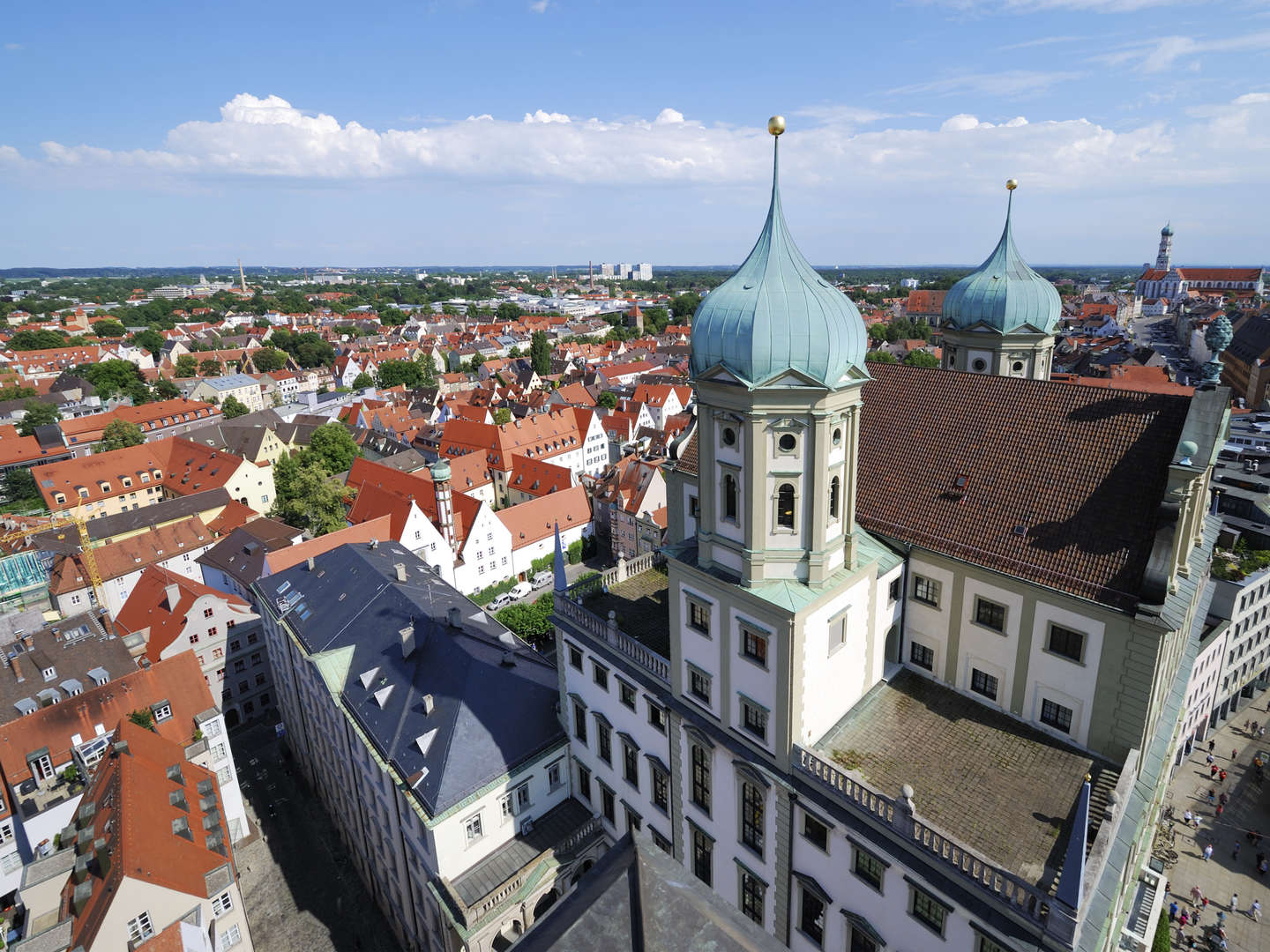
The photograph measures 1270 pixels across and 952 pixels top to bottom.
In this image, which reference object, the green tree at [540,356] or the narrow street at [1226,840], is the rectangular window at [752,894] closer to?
the narrow street at [1226,840]

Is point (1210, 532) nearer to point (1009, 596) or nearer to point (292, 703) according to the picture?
point (1009, 596)

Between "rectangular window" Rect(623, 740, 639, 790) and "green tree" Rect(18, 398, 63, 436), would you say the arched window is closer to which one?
"rectangular window" Rect(623, 740, 639, 790)

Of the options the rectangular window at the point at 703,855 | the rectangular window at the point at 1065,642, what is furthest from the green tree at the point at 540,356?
Result: the rectangular window at the point at 1065,642

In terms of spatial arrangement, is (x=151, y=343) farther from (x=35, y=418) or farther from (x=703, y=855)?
(x=703, y=855)

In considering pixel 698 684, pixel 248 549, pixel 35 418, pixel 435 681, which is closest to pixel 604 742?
pixel 698 684

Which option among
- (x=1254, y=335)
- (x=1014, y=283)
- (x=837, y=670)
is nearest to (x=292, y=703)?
(x=837, y=670)
